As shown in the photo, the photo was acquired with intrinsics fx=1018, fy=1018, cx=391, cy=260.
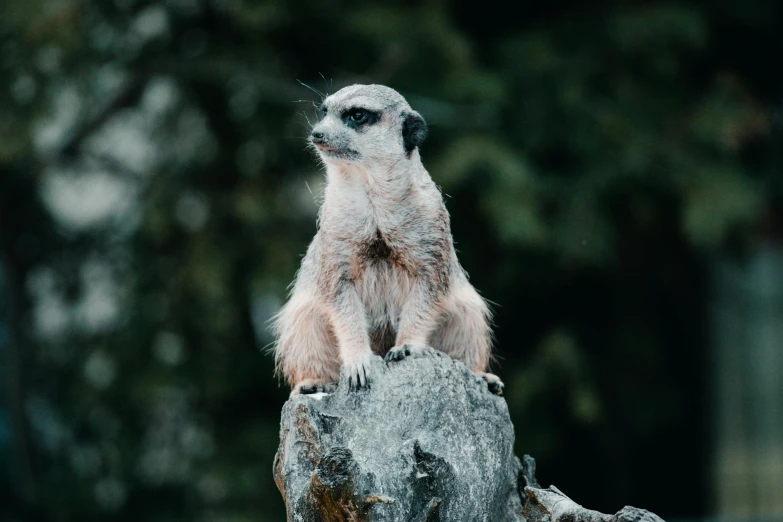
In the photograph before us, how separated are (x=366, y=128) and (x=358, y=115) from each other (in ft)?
0.19

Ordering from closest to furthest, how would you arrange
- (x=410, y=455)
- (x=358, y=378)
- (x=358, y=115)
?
(x=410, y=455) < (x=358, y=378) < (x=358, y=115)

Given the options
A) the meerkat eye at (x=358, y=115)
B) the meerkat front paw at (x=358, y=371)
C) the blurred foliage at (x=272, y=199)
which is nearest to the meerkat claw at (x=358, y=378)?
the meerkat front paw at (x=358, y=371)

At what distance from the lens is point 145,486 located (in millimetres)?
7898

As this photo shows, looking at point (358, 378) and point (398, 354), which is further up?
point (398, 354)

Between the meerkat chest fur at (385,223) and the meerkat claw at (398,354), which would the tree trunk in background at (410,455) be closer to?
the meerkat claw at (398,354)

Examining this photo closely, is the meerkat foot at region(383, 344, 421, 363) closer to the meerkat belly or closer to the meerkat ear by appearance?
the meerkat belly

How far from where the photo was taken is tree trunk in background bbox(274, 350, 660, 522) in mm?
2727

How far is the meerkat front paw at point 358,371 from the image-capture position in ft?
10.3

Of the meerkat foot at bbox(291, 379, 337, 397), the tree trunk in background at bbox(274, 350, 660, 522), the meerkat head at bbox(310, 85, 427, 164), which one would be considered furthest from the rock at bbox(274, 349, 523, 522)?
the meerkat head at bbox(310, 85, 427, 164)

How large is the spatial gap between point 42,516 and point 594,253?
4.56m

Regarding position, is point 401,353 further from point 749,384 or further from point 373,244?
point 749,384

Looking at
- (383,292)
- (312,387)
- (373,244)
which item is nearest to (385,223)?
(373,244)

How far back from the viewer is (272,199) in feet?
23.6

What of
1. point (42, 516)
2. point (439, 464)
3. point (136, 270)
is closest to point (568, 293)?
point (136, 270)
